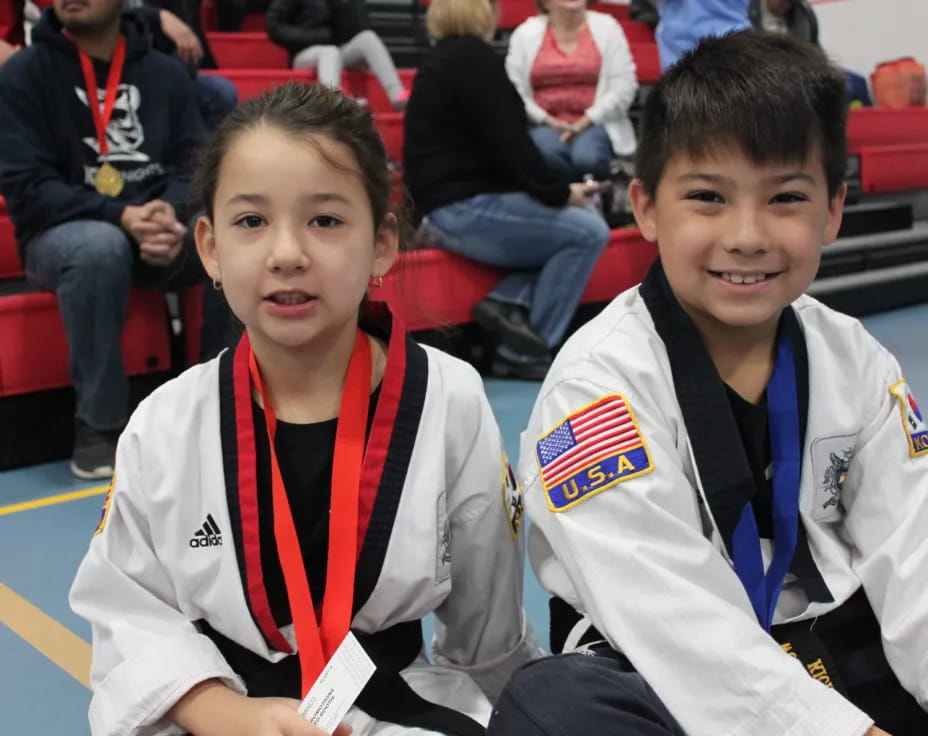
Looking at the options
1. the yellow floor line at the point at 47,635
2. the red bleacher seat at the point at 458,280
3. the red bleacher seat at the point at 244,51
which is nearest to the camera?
the yellow floor line at the point at 47,635

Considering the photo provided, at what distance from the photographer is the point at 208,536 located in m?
1.21

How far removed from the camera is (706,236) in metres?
1.23

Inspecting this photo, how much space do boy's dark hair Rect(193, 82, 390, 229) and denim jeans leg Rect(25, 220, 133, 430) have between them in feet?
5.21

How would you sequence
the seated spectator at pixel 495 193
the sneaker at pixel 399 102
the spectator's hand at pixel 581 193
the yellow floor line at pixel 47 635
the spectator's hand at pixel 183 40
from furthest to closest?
the sneaker at pixel 399 102 < the spectator's hand at pixel 581 193 < the spectator's hand at pixel 183 40 < the seated spectator at pixel 495 193 < the yellow floor line at pixel 47 635

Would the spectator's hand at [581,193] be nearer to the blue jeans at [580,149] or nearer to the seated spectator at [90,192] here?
the blue jeans at [580,149]

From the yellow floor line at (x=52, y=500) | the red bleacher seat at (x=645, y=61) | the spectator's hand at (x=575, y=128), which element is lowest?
the yellow floor line at (x=52, y=500)

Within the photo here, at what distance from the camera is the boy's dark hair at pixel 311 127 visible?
4.16ft

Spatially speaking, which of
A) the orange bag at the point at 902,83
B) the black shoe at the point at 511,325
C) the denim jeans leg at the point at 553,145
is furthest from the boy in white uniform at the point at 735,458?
the orange bag at the point at 902,83

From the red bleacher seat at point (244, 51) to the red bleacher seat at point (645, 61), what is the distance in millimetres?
2568

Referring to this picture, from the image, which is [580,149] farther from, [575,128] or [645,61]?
[645,61]

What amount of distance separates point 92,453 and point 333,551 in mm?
1899

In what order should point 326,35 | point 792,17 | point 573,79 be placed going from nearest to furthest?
point 573,79 → point 326,35 → point 792,17

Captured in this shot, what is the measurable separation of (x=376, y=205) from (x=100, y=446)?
6.06 ft

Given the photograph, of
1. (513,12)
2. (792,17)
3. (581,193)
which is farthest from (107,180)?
(513,12)
